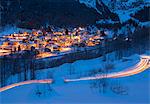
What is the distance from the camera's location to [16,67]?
16.2 metres

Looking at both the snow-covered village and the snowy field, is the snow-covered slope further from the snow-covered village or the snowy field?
the snowy field

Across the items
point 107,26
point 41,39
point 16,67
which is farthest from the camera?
point 107,26

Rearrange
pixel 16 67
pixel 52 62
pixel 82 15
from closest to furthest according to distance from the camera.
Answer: pixel 16 67
pixel 52 62
pixel 82 15

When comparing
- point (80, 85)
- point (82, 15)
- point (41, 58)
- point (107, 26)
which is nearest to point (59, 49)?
point (41, 58)

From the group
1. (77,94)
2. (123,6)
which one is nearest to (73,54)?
(77,94)

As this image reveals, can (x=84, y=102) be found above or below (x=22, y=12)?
below

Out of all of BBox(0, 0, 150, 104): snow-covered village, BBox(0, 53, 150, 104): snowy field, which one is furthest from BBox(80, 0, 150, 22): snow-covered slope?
BBox(0, 53, 150, 104): snowy field

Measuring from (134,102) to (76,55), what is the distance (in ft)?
51.0

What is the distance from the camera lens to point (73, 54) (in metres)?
22.1

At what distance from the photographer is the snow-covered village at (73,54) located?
6672mm

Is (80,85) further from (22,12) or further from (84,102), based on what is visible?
(22,12)

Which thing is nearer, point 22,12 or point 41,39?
point 41,39

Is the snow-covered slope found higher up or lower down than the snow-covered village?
higher up

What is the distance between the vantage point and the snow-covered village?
6672mm
